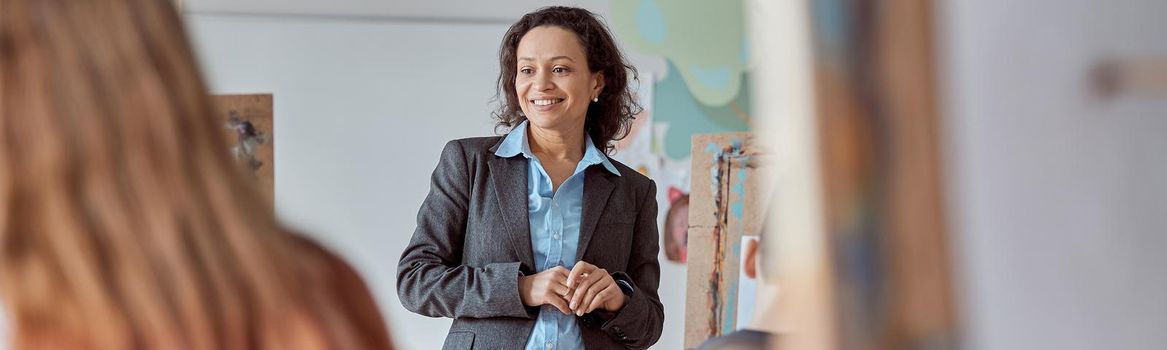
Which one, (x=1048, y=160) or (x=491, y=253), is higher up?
(x=1048, y=160)

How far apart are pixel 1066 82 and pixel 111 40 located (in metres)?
0.74

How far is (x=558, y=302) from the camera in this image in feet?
7.26

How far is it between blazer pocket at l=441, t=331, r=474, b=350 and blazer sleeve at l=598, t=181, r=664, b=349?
258mm

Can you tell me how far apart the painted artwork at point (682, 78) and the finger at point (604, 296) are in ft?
5.87

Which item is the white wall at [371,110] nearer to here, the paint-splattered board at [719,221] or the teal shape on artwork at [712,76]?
the paint-splattered board at [719,221]

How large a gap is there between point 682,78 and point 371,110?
1138mm

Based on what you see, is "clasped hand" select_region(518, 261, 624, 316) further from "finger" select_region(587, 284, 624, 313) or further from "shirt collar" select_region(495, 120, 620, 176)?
"shirt collar" select_region(495, 120, 620, 176)

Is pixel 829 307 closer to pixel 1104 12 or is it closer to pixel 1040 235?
pixel 1040 235

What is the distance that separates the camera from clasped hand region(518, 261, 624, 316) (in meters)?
2.20

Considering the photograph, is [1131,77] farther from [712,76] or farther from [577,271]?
[712,76]

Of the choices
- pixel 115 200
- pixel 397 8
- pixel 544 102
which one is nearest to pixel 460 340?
pixel 544 102

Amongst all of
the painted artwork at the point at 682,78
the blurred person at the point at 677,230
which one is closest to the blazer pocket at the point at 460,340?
the painted artwork at the point at 682,78

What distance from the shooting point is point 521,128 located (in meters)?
2.42

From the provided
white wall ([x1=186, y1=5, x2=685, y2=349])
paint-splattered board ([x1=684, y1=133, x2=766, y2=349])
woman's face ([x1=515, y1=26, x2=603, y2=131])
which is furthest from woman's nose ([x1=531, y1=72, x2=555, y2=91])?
Result: white wall ([x1=186, y1=5, x2=685, y2=349])
